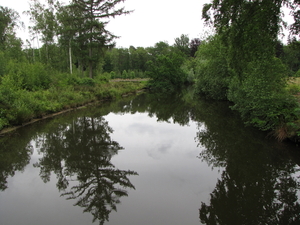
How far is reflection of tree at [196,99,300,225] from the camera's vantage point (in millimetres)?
4695

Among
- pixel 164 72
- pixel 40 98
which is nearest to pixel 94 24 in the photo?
pixel 40 98

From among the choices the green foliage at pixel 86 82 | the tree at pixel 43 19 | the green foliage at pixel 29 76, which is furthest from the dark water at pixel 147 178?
the tree at pixel 43 19

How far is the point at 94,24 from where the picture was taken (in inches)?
960

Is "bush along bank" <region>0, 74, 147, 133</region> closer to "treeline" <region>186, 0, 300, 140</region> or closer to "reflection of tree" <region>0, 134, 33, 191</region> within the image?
"reflection of tree" <region>0, 134, 33, 191</region>

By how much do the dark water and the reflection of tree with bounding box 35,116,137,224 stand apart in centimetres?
3

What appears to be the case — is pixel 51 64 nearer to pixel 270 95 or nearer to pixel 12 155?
pixel 12 155

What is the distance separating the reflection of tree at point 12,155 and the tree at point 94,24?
58.4 feet

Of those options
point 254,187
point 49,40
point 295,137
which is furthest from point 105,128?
point 49,40

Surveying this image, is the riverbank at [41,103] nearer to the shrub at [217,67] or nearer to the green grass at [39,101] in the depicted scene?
the green grass at [39,101]

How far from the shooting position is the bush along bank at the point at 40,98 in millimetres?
11320

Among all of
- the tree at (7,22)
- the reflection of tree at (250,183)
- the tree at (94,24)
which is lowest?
the reflection of tree at (250,183)

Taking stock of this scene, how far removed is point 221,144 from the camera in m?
9.52

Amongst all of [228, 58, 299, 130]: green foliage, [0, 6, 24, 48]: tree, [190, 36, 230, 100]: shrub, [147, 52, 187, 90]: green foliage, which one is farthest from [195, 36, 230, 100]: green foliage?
[0, 6, 24, 48]: tree

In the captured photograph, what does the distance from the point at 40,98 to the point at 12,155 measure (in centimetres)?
780
